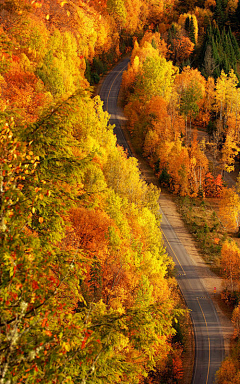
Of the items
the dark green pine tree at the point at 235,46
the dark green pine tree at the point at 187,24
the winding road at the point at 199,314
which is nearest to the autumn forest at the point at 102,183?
the dark green pine tree at the point at 187,24

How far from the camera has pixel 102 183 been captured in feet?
124

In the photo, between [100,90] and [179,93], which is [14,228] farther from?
[100,90]

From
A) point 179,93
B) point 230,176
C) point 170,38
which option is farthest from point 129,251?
point 170,38

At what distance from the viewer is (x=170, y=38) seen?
94875mm

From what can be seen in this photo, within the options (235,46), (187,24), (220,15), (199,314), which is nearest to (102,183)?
(199,314)

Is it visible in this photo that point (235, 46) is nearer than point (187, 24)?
No

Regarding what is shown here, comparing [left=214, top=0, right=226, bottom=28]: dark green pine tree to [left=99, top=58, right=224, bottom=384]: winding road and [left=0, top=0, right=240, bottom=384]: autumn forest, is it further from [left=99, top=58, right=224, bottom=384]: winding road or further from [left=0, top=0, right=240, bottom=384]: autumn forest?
[left=99, top=58, right=224, bottom=384]: winding road

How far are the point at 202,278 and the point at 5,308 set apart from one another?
47.6m

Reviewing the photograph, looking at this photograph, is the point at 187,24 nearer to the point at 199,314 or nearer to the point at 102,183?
the point at 102,183

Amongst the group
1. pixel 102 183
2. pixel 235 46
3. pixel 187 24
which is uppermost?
pixel 187 24

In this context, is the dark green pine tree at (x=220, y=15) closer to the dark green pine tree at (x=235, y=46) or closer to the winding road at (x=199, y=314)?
the dark green pine tree at (x=235, y=46)

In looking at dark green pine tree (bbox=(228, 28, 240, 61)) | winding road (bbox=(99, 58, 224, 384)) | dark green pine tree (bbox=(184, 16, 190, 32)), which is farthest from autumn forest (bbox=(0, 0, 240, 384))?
winding road (bbox=(99, 58, 224, 384))

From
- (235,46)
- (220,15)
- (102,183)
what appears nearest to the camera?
(102,183)

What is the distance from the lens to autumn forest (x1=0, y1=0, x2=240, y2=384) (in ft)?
22.5
